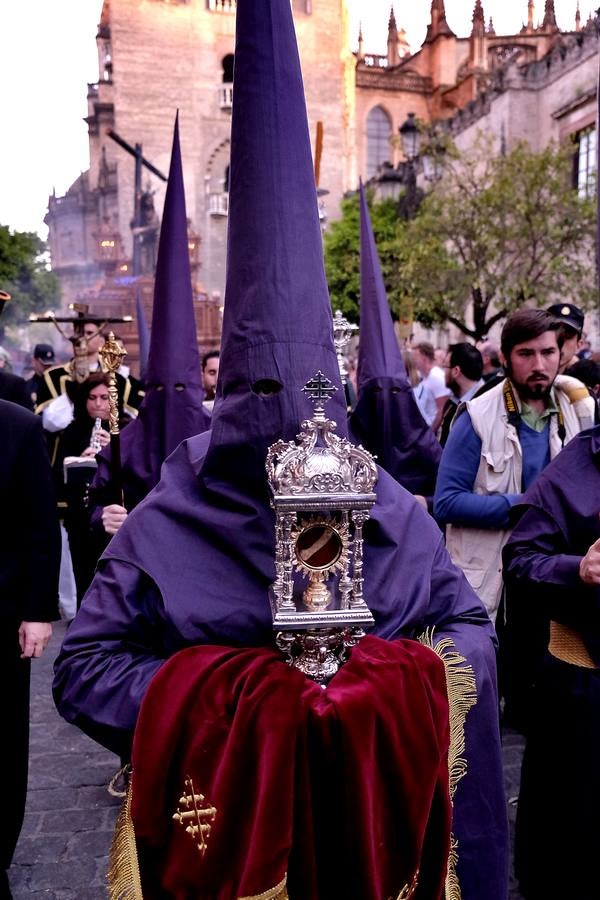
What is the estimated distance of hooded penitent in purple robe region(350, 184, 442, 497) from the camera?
5520mm

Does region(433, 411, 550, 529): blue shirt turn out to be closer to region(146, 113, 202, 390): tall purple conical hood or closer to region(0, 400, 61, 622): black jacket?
region(146, 113, 202, 390): tall purple conical hood

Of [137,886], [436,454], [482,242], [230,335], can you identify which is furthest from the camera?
[482,242]

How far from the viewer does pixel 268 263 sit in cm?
196

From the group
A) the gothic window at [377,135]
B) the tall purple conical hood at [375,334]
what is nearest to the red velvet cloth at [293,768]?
the tall purple conical hood at [375,334]

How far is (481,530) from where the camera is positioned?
423cm

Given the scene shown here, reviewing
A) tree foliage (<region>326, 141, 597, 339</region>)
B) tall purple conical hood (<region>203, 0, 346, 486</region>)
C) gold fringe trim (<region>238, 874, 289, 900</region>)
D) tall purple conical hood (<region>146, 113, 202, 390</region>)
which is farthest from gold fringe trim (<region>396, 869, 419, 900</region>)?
tree foliage (<region>326, 141, 597, 339</region>)

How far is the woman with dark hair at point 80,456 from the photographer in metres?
5.97

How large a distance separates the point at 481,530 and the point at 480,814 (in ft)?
7.45

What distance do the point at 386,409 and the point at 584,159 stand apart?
74.2 ft

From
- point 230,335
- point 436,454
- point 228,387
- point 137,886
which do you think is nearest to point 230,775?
point 137,886

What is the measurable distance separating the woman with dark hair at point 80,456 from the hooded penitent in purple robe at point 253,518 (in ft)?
12.7

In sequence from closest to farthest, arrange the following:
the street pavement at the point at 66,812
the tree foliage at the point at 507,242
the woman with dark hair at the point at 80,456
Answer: the street pavement at the point at 66,812, the woman with dark hair at the point at 80,456, the tree foliage at the point at 507,242

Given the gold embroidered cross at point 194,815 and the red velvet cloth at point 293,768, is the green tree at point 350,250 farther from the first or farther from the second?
the gold embroidered cross at point 194,815

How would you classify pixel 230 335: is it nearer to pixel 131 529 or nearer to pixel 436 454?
pixel 131 529
